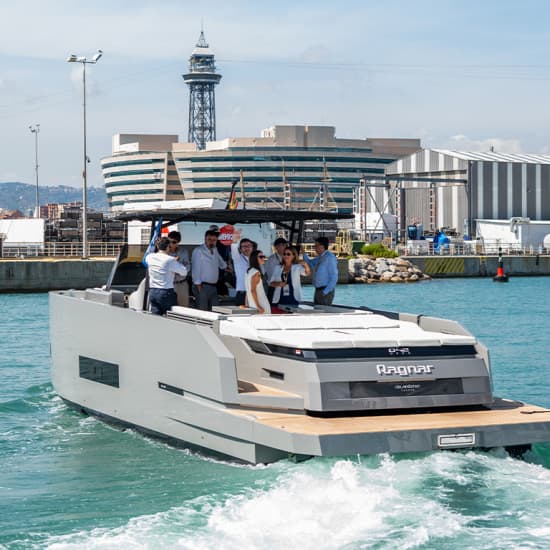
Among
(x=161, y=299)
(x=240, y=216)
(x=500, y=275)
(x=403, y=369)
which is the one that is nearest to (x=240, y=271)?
(x=240, y=216)

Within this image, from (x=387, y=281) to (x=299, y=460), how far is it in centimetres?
Result: 4796

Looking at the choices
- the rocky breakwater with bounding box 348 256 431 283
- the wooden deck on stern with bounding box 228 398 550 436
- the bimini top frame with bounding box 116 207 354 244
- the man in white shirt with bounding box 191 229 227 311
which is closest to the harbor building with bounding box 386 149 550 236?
the rocky breakwater with bounding box 348 256 431 283

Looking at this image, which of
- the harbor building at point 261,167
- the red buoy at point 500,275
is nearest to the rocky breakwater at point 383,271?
the red buoy at point 500,275

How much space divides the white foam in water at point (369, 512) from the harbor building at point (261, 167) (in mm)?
142457

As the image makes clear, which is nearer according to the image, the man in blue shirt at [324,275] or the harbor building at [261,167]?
the man in blue shirt at [324,275]

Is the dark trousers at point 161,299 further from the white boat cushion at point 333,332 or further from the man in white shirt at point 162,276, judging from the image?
the white boat cushion at point 333,332

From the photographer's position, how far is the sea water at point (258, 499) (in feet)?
25.6

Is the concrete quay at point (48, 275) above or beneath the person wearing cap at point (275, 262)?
beneath

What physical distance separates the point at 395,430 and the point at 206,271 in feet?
13.4

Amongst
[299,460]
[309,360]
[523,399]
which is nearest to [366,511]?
[299,460]

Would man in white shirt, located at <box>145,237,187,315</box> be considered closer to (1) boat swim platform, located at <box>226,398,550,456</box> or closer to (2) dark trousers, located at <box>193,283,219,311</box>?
(2) dark trousers, located at <box>193,283,219,311</box>

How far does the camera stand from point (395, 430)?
8.93 m

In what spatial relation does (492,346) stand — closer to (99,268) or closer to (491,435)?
(491,435)

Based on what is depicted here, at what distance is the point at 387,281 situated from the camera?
186 feet
